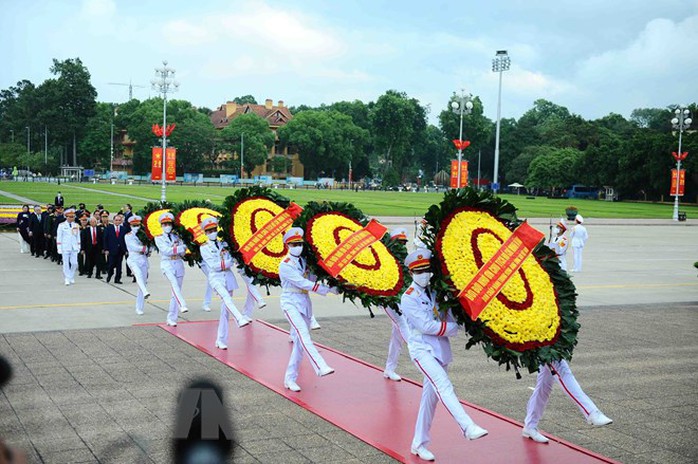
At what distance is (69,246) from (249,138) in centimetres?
8275

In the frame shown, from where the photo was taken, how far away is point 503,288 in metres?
7.10

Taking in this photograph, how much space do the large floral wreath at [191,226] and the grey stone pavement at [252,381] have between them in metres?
1.56

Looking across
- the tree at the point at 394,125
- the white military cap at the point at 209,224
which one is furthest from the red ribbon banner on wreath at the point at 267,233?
the tree at the point at 394,125

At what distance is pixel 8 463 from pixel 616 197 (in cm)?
9203

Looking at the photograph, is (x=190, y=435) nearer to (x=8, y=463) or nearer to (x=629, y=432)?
(x=8, y=463)

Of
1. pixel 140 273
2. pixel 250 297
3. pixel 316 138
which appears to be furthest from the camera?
pixel 316 138

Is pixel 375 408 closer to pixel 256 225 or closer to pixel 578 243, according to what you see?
pixel 256 225

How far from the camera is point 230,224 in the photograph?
39.3ft

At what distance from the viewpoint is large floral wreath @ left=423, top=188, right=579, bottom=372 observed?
22.4 feet

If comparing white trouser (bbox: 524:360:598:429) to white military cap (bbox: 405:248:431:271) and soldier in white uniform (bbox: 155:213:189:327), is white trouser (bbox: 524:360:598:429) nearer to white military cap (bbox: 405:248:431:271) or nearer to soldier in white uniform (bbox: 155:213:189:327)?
white military cap (bbox: 405:248:431:271)

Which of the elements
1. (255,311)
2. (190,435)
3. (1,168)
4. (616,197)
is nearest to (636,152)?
(616,197)

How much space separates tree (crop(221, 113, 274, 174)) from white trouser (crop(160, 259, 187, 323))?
8699 centimetres

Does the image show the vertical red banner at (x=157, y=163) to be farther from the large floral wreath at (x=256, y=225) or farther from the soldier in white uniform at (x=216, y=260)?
the soldier in white uniform at (x=216, y=260)

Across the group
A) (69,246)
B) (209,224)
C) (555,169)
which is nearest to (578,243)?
(209,224)
